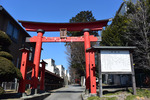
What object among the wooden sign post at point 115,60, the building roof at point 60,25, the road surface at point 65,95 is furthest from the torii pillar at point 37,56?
the wooden sign post at point 115,60

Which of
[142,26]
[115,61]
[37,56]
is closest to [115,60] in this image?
[115,61]

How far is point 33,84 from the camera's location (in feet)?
37.0

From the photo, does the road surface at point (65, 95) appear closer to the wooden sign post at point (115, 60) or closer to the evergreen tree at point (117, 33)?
the wooden sign post at point (115, 60)

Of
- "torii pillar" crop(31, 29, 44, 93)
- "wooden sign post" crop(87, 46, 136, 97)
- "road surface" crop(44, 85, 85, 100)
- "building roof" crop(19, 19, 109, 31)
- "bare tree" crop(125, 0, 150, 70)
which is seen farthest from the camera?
"building roof" crop(19, 19, 109, 31)

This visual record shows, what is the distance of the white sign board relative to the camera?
28.9ft

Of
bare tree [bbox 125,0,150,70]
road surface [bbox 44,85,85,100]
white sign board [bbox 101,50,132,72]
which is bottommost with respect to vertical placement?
road surface [bbox 44,85,85,100]

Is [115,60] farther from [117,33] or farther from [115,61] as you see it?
[117,33]

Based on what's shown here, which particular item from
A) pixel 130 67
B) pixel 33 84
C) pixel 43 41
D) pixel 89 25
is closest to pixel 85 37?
pixel 89 25

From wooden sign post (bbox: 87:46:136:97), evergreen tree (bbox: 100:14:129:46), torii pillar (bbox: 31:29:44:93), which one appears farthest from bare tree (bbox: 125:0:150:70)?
torii pillar (bbox: 31:29:44:93)

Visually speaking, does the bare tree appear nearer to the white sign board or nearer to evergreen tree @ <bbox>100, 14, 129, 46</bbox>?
evergreen tree @ <bbox>100, 14, 129, 46</bbox>

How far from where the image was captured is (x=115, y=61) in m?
9.01

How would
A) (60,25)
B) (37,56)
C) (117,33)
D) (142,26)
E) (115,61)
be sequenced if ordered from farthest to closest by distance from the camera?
(117,33)
(60,25)
(37,56)
(142,26)
(115,61)

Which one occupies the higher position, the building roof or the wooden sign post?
the building roof

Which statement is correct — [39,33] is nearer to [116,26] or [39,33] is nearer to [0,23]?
[0,23]
